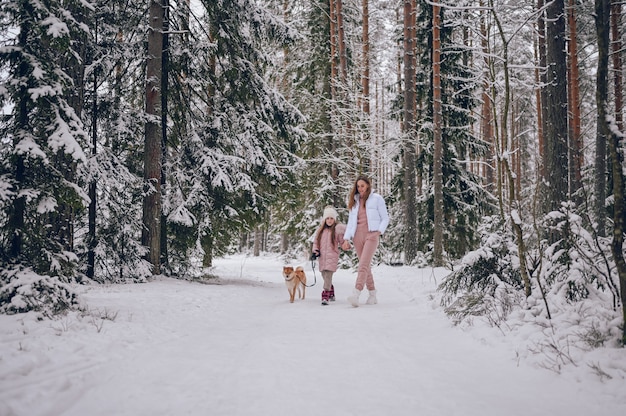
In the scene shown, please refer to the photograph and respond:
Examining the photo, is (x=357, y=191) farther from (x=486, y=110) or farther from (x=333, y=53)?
(x=486, y=110)

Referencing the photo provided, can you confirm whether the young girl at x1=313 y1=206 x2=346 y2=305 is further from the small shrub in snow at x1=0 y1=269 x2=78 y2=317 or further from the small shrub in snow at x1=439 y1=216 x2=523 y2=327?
the small shrub in snow at x1=0 y1=269 x2=78 y2=317

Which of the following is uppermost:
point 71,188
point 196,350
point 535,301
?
point 71,188

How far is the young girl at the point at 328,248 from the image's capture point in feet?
24.0

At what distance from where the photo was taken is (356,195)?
7.41 m

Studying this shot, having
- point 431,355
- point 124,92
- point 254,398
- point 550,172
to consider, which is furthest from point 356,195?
point 124,92

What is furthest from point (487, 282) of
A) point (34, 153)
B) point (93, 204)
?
point (93, 204)

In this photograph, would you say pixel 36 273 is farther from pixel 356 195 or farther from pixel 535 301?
pixel 535 301

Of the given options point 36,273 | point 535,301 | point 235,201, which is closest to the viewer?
point 535,301

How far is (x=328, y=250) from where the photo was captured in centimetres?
747

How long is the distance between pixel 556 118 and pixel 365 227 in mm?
4023

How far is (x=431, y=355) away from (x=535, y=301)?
1551mm

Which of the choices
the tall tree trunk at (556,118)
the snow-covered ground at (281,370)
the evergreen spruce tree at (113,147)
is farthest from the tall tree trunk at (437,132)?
the evergreen spruce tree at (113,147)

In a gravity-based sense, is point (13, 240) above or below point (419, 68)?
below

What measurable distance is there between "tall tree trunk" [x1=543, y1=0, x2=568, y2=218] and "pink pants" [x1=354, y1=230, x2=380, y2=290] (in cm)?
323
